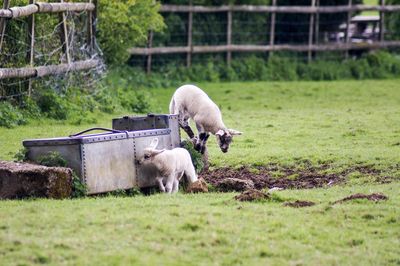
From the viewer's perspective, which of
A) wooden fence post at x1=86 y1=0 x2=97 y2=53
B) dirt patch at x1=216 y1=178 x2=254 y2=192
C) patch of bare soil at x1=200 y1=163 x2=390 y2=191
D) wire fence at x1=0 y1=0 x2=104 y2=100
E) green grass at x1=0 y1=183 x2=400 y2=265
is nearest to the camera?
green grass at x1=0 y1=183 x2=400 y2=265

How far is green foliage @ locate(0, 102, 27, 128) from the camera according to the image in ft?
68.4

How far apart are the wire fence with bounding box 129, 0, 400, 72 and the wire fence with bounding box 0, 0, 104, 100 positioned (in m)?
5.54

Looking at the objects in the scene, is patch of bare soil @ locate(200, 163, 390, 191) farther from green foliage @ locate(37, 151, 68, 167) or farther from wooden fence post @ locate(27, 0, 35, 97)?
wooden fence post @ locate(27, 0, 35, 97)

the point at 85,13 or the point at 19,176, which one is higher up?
the point at 85,13

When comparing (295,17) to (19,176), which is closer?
(19,176)

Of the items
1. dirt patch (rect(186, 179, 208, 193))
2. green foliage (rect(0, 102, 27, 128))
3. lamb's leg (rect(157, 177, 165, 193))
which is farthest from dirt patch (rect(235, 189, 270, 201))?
green foliage (rect(0, 102, 27, 128))

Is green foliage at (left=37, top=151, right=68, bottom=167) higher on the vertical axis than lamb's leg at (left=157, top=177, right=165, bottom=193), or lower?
higher

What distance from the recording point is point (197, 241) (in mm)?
10977

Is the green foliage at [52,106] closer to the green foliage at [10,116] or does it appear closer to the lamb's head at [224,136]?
the green foliage at [10,116]

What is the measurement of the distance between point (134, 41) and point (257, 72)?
7274 mm

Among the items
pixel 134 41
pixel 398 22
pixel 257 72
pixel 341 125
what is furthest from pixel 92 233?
pixel 398 22

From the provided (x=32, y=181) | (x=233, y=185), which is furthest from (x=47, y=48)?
(x=32, y=181)

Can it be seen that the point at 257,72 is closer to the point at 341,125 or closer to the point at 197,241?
the point at 341,125

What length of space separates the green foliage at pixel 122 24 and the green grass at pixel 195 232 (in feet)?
46.5
